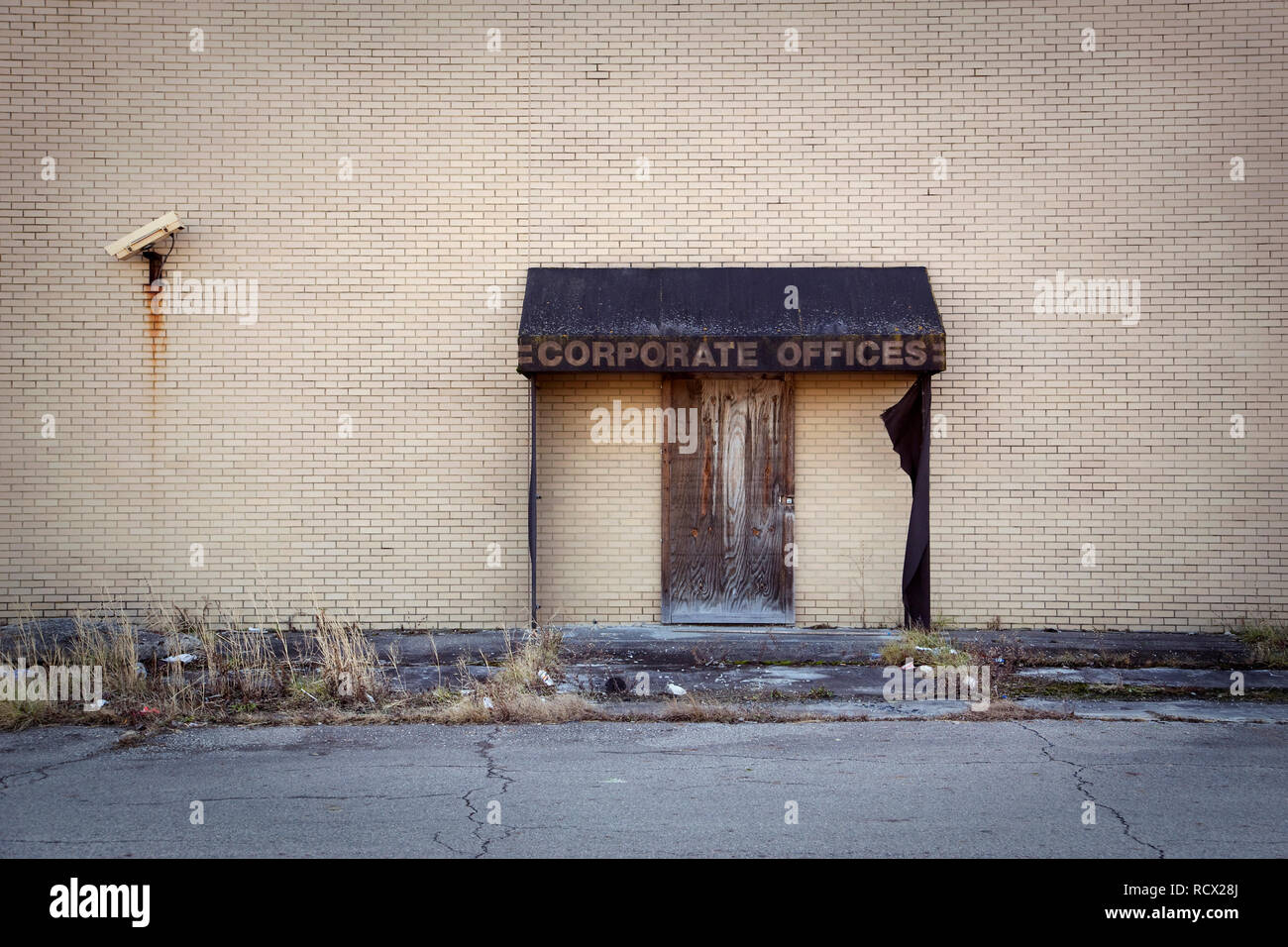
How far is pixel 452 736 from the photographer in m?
6.82

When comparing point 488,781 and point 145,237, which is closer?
point 488,781

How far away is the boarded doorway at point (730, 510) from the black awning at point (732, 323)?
3.45ft

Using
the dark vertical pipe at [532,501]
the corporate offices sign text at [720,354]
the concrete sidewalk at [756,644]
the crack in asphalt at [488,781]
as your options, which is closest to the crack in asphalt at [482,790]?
the crack in asphalt at [488,781]

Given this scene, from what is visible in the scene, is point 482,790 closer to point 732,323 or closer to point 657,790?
point 657,790

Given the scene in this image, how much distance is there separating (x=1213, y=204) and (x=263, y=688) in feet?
34.8

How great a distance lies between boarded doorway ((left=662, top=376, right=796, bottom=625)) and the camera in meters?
10.7

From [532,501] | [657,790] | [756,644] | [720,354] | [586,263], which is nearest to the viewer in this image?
[657,790]

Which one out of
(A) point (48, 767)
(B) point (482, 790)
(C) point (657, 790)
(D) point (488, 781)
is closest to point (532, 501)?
(D) point (488, 781)

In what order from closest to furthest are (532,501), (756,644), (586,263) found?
(756,644), (532,501), (586,263)

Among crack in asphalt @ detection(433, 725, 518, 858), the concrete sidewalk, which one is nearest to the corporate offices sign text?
the concrete sidewalk

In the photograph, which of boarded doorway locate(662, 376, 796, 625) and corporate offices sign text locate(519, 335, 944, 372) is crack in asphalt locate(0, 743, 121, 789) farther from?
boarded doorway locate(662, 376, 796, 625)

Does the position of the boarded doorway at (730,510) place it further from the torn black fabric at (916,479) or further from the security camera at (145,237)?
the security camera at (145,237)

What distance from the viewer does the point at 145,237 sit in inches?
398

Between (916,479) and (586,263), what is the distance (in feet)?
13.7
